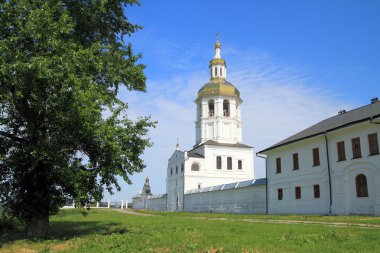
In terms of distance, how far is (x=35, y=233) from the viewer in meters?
15.2

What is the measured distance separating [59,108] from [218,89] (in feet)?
135

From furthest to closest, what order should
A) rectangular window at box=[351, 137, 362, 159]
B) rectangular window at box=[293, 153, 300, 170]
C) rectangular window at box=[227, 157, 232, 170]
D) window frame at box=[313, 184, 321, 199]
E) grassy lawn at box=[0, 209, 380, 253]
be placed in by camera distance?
1. rectangular window at box=[227, 157, 232, 170]
2. rectangular window at box=[293, 153, 300, 170]
3. window frame at box=[313, 184, 321, 199]
4. rectangular window at box=[351, 137, 362, 159]
5. grassy lawn at box=[0, 209, 380, 253]

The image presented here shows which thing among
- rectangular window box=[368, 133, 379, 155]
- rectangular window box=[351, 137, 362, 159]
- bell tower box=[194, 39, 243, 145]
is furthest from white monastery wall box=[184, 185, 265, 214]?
rectangular window box=[368, 133, 379, 155]

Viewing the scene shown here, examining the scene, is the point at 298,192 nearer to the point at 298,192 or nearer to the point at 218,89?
the point at 298,192

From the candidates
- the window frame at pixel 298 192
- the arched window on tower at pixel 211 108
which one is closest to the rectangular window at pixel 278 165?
the window frame at pixel 298 192

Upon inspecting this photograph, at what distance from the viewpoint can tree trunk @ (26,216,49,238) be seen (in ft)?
50.0

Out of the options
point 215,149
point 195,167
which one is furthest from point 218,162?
point 195,167

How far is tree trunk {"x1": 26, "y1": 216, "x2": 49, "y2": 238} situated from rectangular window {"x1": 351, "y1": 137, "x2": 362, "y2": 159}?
62.7 feet

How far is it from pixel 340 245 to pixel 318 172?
1900 cm

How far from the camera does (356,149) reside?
2506cm

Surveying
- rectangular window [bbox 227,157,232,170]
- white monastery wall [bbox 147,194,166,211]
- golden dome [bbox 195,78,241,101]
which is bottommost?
white monastery wall [bbox 147,194,166,211]

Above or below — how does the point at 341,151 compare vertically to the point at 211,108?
below

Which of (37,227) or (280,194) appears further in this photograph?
(280,194)

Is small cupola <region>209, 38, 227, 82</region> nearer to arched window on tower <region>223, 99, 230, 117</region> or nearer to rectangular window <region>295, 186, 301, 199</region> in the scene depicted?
arched window on tower <region>223, 99, 230, 117</region>
